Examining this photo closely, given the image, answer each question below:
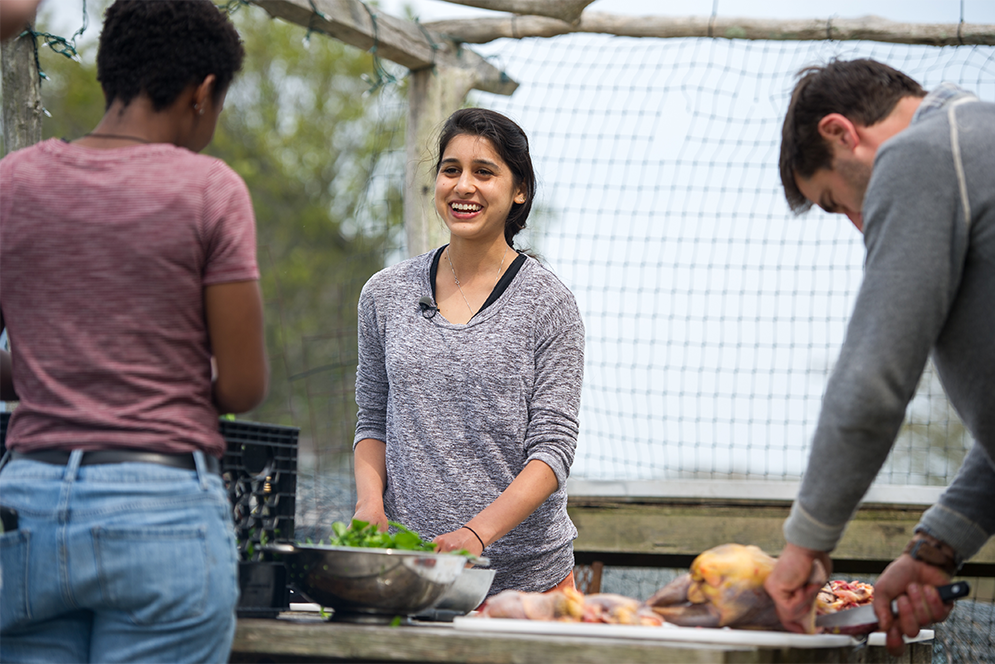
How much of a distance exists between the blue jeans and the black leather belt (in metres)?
0.01

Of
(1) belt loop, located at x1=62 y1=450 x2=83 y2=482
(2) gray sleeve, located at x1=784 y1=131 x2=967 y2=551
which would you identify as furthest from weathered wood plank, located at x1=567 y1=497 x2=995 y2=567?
(1) belt loop, located at x1=62 y1=450 x2=83 y2=482

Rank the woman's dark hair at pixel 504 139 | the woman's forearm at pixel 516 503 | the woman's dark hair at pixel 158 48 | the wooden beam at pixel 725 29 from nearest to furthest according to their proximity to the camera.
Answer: the woman's dark hair at pixel 158 48 < the woman's forearm at pixel 516 503 < the woman's dark hair at pixel 504 139 < the wooden beam at pixel 725 29

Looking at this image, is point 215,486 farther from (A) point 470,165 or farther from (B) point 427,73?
(B) point 427,73

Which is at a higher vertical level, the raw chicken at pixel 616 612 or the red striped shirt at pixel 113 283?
the red striped shirt at pixel 113 283

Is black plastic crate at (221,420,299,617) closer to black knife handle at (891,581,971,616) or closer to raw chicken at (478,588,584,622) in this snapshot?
raw chicken at (478,588,584,622)

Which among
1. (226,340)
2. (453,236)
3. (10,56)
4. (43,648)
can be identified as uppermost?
(10,56)

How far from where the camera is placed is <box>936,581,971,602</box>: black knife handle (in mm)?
1822

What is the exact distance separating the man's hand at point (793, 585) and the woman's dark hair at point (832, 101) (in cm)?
78

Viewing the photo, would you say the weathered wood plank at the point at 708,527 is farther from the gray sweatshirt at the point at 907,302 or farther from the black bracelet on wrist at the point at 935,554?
the gray sweatshirt at the point at 907,302

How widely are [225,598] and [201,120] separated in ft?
2.55

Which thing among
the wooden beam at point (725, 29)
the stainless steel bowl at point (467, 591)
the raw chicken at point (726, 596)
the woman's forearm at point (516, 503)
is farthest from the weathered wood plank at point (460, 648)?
the wooden beam at point (725, 29)

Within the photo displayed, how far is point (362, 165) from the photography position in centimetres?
1995

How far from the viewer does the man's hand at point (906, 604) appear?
1.88m

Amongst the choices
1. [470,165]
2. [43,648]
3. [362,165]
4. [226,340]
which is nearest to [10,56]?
[470,165]
